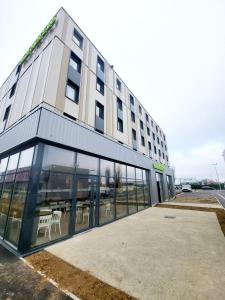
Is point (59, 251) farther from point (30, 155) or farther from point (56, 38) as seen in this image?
point (56, 38)

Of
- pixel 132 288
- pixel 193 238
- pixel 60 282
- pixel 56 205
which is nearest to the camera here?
pixel 132 288

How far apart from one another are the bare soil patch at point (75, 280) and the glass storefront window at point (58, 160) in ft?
11.7

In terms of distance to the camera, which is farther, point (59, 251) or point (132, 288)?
point (59, 251)

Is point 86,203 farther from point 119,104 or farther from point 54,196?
point 119,104

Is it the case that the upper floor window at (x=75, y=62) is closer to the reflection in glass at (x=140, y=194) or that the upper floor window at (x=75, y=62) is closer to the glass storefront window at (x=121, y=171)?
the glass storefront window at (x=121, y=171)

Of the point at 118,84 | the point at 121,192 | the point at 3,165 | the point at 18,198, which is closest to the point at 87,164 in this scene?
the point at 18,198

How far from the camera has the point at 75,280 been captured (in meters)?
3.94

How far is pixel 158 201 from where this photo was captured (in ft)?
66.0

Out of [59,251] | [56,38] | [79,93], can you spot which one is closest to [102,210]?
[59,251]

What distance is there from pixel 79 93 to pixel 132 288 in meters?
10.4

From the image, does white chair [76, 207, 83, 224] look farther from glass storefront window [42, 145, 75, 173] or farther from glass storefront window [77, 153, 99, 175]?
glass storefront window [42, 145, 75, 173]

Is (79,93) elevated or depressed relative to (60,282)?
elevated

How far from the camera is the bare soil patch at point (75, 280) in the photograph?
11.1 ft

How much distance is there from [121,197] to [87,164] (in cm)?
447
